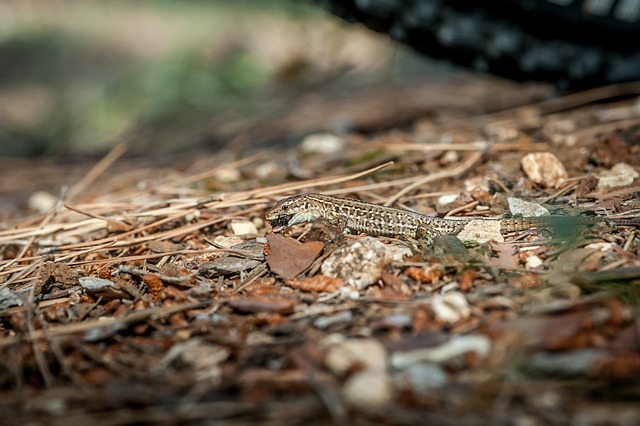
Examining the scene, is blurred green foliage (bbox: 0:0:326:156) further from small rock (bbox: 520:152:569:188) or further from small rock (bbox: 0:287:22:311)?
small rock (bbox: 520:152:569:188)

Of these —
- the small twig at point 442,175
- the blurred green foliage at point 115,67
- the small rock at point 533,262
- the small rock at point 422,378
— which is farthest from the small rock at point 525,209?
the blurred green foliage at point 115,67

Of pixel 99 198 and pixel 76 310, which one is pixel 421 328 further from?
pixel 99 198

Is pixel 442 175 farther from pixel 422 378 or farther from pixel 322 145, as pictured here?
pixel 422 378

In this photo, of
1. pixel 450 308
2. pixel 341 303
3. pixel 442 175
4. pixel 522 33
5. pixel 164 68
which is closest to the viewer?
pixel 450 308

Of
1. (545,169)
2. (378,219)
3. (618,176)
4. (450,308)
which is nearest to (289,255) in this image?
(378,219)

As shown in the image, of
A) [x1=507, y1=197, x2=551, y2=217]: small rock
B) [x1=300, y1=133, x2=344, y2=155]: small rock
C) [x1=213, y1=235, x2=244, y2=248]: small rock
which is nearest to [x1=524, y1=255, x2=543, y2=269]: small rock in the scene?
[x1=507, y1=197, x2=551, y2=217]: small rock

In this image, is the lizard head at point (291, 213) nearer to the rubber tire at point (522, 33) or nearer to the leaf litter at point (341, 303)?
the leaf litter at point (341, 303)
